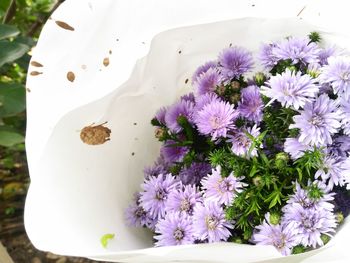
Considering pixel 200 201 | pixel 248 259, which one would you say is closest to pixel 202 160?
pixel 200 201

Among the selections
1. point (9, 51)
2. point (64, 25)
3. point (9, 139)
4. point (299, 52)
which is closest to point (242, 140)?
point (299, 52)

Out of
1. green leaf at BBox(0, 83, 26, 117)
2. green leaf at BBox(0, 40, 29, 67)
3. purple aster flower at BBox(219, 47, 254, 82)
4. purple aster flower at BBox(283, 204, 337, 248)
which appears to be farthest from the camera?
green leaf at BBox(0, 83, 26, 117)

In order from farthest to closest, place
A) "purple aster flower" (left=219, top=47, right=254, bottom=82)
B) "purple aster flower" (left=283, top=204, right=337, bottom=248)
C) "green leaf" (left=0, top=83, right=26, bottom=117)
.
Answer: "green leaf" (left=0, top=83, right=26, bottom=117), "purple aster flower" (left=219, top=47, right=254, bottom=82), "purple aster flower" (left=283, top=204, right=337, bottom=248)

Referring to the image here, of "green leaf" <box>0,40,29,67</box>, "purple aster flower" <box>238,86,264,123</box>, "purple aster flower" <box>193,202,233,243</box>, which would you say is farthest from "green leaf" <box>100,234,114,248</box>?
"green leaf" <box>0,40,29,67</box>

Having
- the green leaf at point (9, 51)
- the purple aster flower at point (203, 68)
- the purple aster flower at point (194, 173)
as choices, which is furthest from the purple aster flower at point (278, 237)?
the green leaf at point (9, 51)

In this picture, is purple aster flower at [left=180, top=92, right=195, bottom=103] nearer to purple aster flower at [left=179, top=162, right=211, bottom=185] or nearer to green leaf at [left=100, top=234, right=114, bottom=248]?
purple aster flower at [left=179, top=162, right=211, bottom=185]

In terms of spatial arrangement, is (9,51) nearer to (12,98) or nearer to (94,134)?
(12,98)
